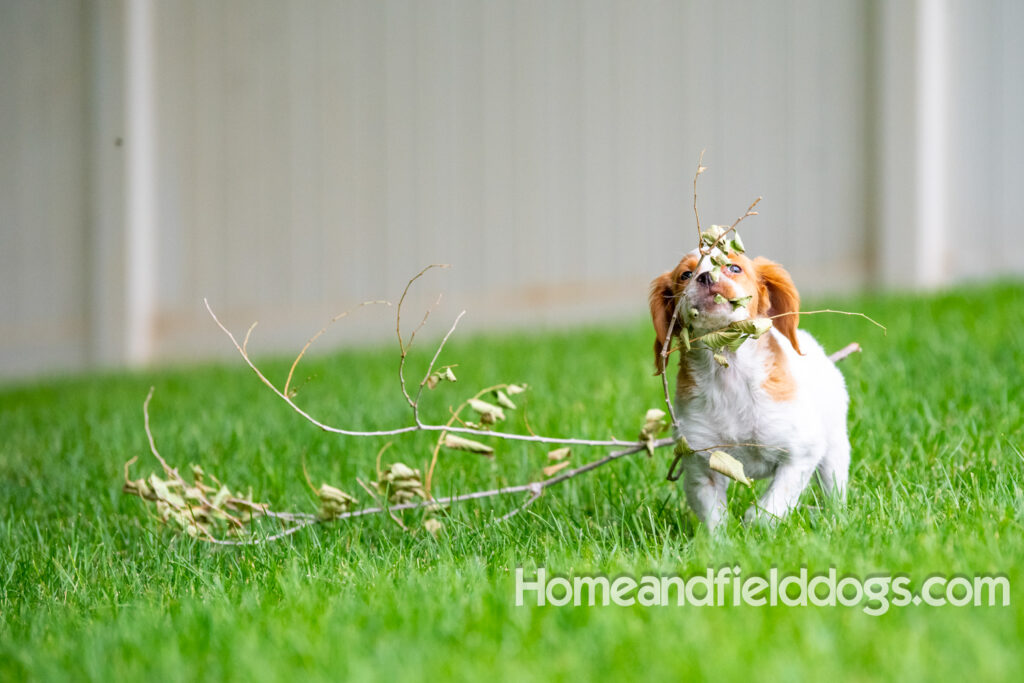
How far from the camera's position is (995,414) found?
272 centimetres

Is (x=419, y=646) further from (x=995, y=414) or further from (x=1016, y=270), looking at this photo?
(x=1016, y=270)

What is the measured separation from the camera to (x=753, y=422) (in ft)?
6.59

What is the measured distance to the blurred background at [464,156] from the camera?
5789 millimetres

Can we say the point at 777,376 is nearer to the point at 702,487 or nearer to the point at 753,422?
the point at 753,422

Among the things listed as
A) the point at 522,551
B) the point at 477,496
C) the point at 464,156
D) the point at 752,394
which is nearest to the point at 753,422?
the point at 752,394

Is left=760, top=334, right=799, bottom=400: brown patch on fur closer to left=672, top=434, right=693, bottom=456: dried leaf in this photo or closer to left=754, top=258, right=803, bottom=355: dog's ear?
left=754, top=258, right=803, bottom=355: dog's ear

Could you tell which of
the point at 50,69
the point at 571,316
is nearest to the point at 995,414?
the point at 571,316

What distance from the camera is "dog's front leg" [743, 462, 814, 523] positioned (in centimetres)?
194

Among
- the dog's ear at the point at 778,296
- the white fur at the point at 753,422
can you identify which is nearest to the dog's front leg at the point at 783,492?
the white fur at the point at 753,422

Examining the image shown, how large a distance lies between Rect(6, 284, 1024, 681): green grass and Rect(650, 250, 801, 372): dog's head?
387 mm

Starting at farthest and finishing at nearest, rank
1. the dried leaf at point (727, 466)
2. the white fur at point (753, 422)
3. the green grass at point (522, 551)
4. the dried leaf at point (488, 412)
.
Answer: the dried leaf at point (488, 412) < the white fur at point (753, 422) < the dried leaf at point (727, 466) < the green grass at point (522, 551)

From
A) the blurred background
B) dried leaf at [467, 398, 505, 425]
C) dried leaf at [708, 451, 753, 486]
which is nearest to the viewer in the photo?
dried leaf at [708, 451, 753, 486]

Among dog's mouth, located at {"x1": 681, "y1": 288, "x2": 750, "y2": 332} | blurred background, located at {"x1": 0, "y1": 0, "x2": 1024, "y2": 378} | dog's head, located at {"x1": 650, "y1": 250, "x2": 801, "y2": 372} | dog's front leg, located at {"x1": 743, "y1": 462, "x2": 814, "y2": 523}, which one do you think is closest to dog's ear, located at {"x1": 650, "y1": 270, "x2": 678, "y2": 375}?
dog's head, located at {"x1": 650, "y1": 250, "x2": 801, "y2": 372}

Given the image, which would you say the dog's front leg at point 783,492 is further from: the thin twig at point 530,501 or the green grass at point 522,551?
the thin twig at point 530,501
